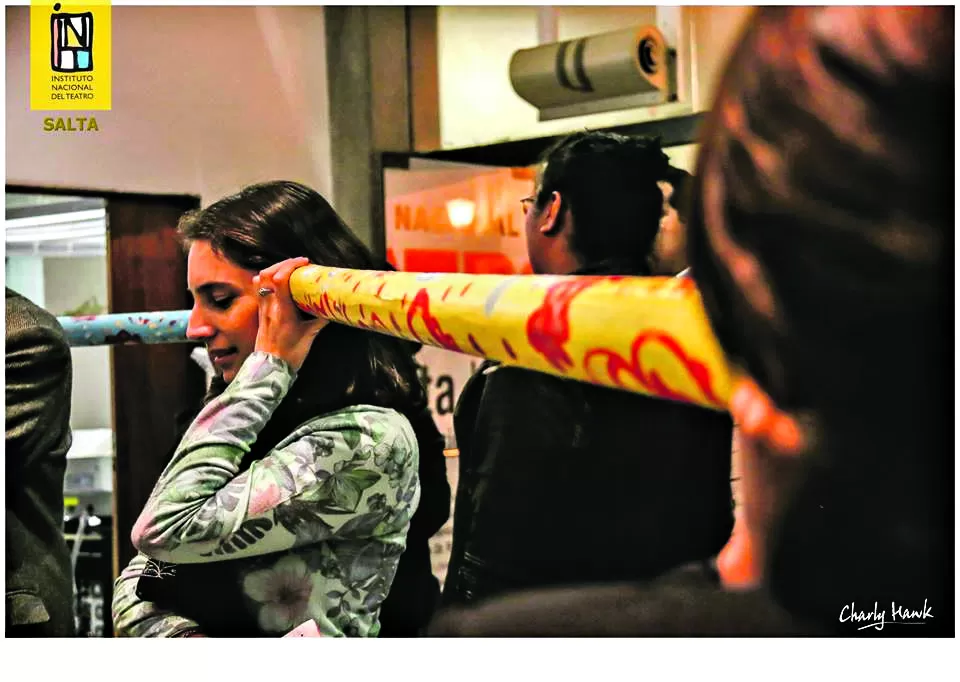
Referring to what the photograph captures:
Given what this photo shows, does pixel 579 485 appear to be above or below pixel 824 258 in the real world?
below

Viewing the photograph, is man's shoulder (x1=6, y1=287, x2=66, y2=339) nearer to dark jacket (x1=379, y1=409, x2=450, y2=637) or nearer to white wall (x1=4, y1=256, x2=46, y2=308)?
white wall (x1=4, y1=256, x2=46, y2=308)

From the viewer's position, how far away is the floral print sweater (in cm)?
130

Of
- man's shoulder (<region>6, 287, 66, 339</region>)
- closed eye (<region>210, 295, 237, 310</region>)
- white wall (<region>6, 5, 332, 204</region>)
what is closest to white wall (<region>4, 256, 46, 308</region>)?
man's shoulder (<region>6, 287, 66, 339</region>)

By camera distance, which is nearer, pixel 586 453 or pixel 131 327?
pixel 586 453

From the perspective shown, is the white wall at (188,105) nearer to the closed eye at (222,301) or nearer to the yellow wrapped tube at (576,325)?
the closed eye at (222,301)

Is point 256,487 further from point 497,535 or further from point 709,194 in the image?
point 709,194

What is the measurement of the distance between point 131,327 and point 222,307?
0.46 ft

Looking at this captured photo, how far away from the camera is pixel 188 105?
140 centimetres

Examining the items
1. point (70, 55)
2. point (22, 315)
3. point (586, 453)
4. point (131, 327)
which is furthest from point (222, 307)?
point (586, 453)

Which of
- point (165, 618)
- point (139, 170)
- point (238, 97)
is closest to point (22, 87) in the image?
point (139, 170)

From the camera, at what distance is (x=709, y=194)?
750mm

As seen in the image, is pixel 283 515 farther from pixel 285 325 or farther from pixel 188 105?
pixel 188 105
